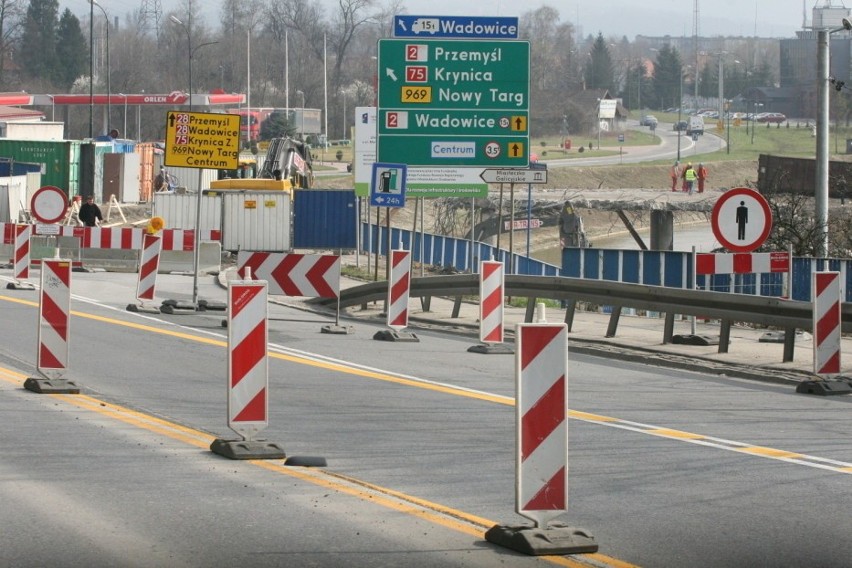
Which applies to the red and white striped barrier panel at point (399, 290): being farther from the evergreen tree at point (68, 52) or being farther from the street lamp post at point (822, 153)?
the evergreen tree at point (68, 52)

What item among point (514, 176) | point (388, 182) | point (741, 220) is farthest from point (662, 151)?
point (741, 220)

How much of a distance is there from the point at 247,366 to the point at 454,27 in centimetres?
1742

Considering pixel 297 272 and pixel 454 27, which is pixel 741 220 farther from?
pixel 454 27

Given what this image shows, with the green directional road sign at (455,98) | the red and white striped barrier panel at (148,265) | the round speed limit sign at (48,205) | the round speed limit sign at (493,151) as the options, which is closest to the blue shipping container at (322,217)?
the green directional road sign at (455,98)

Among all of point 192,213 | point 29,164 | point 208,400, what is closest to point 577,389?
point 208,400

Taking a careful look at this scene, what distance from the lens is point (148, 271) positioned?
2170 centimetres

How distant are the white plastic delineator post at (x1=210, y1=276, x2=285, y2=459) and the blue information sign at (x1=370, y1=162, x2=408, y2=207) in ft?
41.2

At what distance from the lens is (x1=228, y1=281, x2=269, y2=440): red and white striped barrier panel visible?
9.42 meters

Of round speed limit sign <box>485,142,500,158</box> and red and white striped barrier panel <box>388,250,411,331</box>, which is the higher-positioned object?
round speed limit sign <box>485,142,500,158</box>

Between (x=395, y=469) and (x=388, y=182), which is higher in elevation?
(x=388, y=182)

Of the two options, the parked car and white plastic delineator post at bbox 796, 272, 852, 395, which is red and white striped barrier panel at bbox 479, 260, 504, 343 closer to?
white plastic delineator post at bbox 796, 272, 852, 395

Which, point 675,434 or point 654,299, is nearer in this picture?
point 675,434

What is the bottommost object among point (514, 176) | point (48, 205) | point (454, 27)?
point (48, 205)

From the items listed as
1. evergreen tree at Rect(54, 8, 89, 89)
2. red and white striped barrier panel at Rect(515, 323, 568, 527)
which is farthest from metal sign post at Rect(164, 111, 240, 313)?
evergreen tree at Rect(54, 8, 89, 89)
